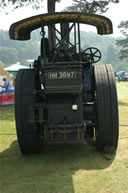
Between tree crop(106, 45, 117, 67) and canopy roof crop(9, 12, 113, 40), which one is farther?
tree crop(106, 45, 117, 67)

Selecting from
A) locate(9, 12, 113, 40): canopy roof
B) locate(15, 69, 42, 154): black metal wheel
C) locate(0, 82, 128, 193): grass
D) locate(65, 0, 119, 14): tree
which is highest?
locate(65, 0, 119, 14): tree

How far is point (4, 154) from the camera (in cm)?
520

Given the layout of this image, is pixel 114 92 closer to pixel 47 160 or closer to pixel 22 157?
pixel 47 160

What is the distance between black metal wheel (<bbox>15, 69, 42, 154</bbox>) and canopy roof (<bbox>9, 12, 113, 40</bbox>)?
3.61 ft

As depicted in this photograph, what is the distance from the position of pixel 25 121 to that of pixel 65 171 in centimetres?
119

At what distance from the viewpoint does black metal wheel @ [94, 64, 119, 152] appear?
15.2 ft

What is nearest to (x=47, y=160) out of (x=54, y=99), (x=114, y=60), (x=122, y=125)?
(x=54, y=99)

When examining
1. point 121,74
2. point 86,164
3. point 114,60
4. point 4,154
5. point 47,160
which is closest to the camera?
point 86,164

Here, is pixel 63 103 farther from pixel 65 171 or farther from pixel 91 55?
pixel 91 55

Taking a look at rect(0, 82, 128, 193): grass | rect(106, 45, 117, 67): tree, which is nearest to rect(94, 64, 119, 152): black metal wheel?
rect(0, 82, 128, 193): grass

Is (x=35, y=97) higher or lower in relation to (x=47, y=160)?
higher

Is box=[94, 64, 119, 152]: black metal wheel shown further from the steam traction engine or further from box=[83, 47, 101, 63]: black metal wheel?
box=[83, 47, 101, 63]: black metal wheel

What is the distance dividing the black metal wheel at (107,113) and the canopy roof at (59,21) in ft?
3.65

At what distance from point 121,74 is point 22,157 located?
44.0m
